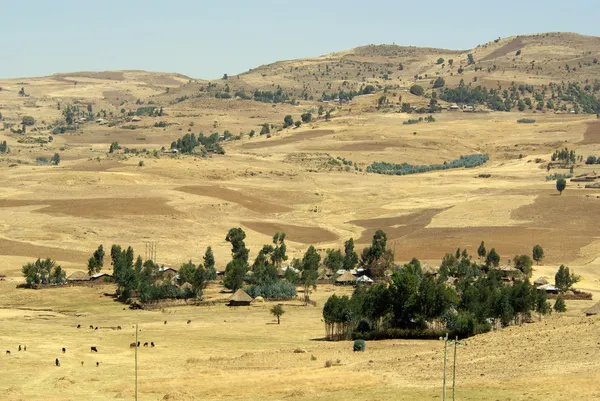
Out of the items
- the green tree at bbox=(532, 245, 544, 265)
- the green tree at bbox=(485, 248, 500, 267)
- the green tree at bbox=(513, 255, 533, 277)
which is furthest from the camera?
the green tree at bbox=(532, 245, 544, 265)

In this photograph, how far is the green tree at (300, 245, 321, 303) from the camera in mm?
111537

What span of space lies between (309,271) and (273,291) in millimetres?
7294

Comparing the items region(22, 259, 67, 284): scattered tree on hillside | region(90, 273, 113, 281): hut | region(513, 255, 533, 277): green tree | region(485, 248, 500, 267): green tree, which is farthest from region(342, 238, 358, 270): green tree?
region(22, 259, 67, 284): scattered tree on hillside

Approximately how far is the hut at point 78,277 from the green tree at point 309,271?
80.7 ft

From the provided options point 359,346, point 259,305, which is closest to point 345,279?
point 259,305

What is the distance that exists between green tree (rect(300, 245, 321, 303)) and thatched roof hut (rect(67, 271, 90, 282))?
24.6m

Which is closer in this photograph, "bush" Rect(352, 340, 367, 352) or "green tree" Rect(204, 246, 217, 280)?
"bush" Rect(352, 340, 367, 352)

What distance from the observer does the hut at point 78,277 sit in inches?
4604

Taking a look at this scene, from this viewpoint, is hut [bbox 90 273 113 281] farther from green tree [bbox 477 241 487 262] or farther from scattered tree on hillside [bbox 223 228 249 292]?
green tree [bbox 477 241 487 262]

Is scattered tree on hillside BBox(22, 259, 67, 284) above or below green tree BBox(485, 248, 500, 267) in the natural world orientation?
below

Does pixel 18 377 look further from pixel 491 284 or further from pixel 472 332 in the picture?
pixel 491 284

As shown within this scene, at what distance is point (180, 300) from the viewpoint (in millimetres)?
106375

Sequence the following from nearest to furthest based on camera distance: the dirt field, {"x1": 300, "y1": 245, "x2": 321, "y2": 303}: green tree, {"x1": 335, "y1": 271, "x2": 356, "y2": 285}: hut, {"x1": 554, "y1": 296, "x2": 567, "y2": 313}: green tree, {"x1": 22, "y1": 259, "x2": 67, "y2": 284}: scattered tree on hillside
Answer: the dirt field, {"x1": 554, "y1": 296, "x2": 567, "y2": 313}: green tree, {"x1": 300, "y1": 245, "x2": 321, "y2": 303}: green tree, {"x1": 22, "y1": 259, "x2": 67, "y2": 284}: scattered tree on hillside, {"x1": 335, "y1": 271, "x2": 356, "y2": 285}: hut

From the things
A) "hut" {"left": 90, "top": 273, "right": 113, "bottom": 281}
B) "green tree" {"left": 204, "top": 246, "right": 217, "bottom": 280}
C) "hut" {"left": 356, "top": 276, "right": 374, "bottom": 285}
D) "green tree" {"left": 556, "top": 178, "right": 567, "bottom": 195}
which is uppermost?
"green tree" {"left": 556, "top": 178, "right": 567, "bottom": 195}
